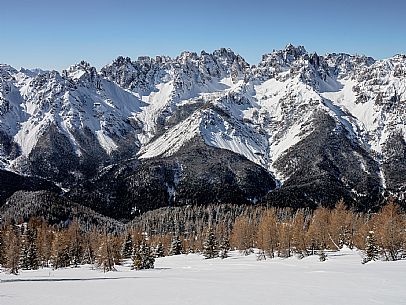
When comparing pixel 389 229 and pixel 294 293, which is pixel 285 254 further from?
pixel 294 293

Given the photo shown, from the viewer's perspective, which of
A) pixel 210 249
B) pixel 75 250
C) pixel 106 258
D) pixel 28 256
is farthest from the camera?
pixel 75 250

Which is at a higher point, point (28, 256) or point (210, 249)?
point (210, 249)

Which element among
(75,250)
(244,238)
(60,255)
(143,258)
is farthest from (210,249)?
(60,255)

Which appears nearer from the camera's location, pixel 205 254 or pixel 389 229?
pixel 389 229

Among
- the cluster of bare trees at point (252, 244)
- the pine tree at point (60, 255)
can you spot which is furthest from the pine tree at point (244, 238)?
the pine tree at point (60, 255)

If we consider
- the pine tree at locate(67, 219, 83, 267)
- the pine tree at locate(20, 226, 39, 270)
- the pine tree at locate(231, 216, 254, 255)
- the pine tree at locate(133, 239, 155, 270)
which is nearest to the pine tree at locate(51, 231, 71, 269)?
the pine tree at locate(67, 219, 83, 267)

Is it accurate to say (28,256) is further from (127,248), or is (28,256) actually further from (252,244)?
(252,244)

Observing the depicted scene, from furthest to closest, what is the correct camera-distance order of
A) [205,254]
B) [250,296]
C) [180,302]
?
1. [205,254]
2. [250,296]
3. [180,302]

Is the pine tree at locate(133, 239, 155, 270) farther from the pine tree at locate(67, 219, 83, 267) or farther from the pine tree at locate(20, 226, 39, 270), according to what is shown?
the pine tree at locate(67, 219, 83, 267)

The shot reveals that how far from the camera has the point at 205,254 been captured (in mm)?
106375

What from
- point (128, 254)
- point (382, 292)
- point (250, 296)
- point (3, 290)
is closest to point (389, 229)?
point (382, 292)

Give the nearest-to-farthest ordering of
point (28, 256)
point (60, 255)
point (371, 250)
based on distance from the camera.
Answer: point (371, 250)
point (28, 256)
point (60, 255)

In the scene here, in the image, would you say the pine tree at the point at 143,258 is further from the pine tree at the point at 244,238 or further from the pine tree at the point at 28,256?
the pine tree at the point at 244,238

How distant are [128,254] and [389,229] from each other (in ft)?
226
